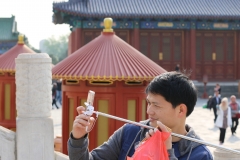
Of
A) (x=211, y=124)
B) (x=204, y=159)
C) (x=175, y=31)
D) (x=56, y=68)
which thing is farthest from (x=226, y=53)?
(x=204, y=159)

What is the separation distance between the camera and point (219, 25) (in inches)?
999

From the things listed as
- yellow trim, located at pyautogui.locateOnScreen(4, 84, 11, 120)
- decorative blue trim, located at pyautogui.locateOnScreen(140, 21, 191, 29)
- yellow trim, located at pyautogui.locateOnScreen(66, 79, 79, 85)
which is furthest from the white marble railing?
decorative blue trim, located at pyautogui.locateOnScreen(140, 21, 191, 29)

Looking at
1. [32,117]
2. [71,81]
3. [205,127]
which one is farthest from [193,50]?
[32,117]

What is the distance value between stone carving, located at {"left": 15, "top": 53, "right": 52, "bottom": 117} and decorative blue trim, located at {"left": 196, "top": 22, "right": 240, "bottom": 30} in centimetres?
2144

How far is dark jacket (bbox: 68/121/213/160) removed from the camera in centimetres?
214

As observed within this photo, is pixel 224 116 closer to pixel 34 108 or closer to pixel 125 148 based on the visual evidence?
pixel 34 108

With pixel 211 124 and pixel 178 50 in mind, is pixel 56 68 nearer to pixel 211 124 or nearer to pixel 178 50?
pixel 211 124

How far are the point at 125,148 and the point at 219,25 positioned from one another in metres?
23.9

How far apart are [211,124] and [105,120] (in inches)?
339

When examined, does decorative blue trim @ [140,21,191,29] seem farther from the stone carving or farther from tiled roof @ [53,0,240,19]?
the stone carving

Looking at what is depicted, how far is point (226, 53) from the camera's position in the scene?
Result: 2548cm

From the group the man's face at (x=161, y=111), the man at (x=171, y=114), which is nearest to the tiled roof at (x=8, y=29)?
the man at (x=171, y=114)

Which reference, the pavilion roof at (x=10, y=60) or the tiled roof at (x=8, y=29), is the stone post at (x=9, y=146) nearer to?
the pavilion roof at (x=10, y=60)

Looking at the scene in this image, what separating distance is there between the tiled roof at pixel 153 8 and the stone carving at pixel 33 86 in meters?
19.1
